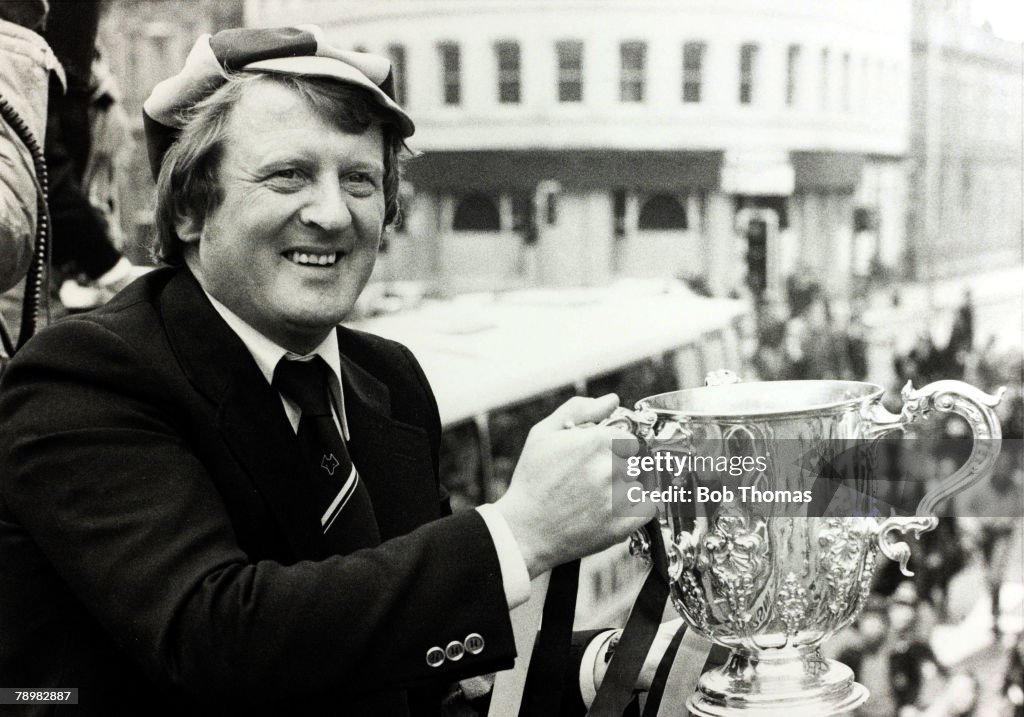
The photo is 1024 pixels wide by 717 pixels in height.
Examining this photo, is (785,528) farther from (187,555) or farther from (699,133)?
(699,133)

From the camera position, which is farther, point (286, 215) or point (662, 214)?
point (662, 214)

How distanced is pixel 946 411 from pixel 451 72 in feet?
4.93

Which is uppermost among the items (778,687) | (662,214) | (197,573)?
(662,214)

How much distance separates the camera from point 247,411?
1319mm

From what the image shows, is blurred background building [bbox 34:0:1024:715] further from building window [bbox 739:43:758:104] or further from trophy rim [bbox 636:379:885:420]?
trophy rim [bbox 636:379:885:420]

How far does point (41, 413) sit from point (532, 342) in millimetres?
1308

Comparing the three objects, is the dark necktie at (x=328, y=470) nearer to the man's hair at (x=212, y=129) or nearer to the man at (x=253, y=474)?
the man at (x=253, y=474)

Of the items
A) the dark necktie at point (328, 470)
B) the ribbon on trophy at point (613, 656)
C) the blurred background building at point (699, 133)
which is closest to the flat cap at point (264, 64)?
the dark necktie at point (328, 470)

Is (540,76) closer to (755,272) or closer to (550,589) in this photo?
(755,272)

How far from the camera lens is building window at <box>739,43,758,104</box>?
235 cm

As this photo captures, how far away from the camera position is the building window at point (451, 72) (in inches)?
94.8

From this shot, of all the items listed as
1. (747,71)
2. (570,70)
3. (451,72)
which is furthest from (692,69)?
(451,72)

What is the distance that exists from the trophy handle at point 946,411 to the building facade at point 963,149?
1.25m

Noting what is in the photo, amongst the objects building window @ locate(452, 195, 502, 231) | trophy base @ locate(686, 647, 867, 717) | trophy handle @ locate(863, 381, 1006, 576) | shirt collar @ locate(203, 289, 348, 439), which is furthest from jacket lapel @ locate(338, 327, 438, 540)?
building window @ locate(452, 195, 502, 231)
